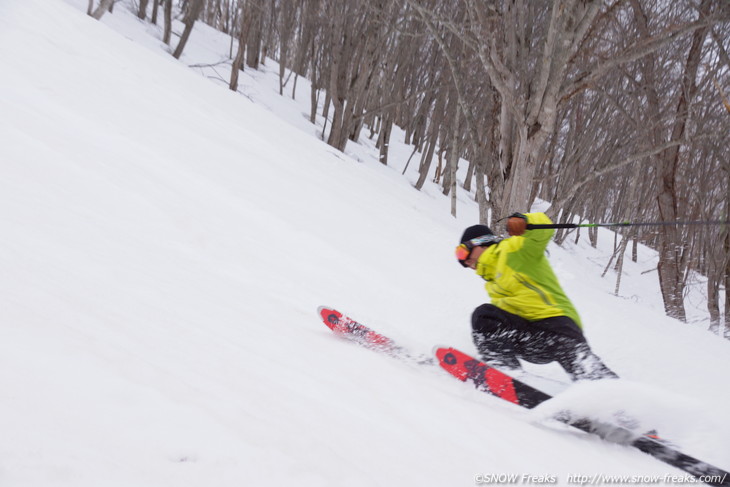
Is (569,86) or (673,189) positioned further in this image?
(673,189)

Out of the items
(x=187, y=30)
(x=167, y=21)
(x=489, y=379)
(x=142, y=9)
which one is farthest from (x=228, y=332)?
(x=142, y=9)

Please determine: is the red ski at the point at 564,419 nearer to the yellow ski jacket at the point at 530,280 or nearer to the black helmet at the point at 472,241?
the yellow ski jacket at the point at 530,280

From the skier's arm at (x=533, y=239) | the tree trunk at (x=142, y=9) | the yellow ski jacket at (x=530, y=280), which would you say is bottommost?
the yellow ski jacket at (x=530, y=280)

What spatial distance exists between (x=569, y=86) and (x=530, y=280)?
11.6ft

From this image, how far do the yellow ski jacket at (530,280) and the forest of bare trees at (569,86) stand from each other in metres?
3.03

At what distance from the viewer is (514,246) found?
326 cm

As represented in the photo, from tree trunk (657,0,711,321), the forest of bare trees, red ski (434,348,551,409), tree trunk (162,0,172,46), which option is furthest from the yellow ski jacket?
tree trunk (162,0,172,46)

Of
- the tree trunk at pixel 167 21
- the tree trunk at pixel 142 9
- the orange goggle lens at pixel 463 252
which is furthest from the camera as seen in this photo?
the tree trunk at pixel 142 9

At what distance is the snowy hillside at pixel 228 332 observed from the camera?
1.41 metres

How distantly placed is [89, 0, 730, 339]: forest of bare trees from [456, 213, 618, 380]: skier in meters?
3.03

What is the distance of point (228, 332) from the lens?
2.43 m

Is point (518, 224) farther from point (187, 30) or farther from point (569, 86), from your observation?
point (187, 30)

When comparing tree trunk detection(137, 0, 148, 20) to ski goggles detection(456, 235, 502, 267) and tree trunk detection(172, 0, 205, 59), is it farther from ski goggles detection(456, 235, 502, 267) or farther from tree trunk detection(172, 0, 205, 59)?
ski goggles detection(456, 235, 502, 267)

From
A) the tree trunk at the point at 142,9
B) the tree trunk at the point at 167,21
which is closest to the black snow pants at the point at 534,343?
the tree trunk at the point at 167,21
